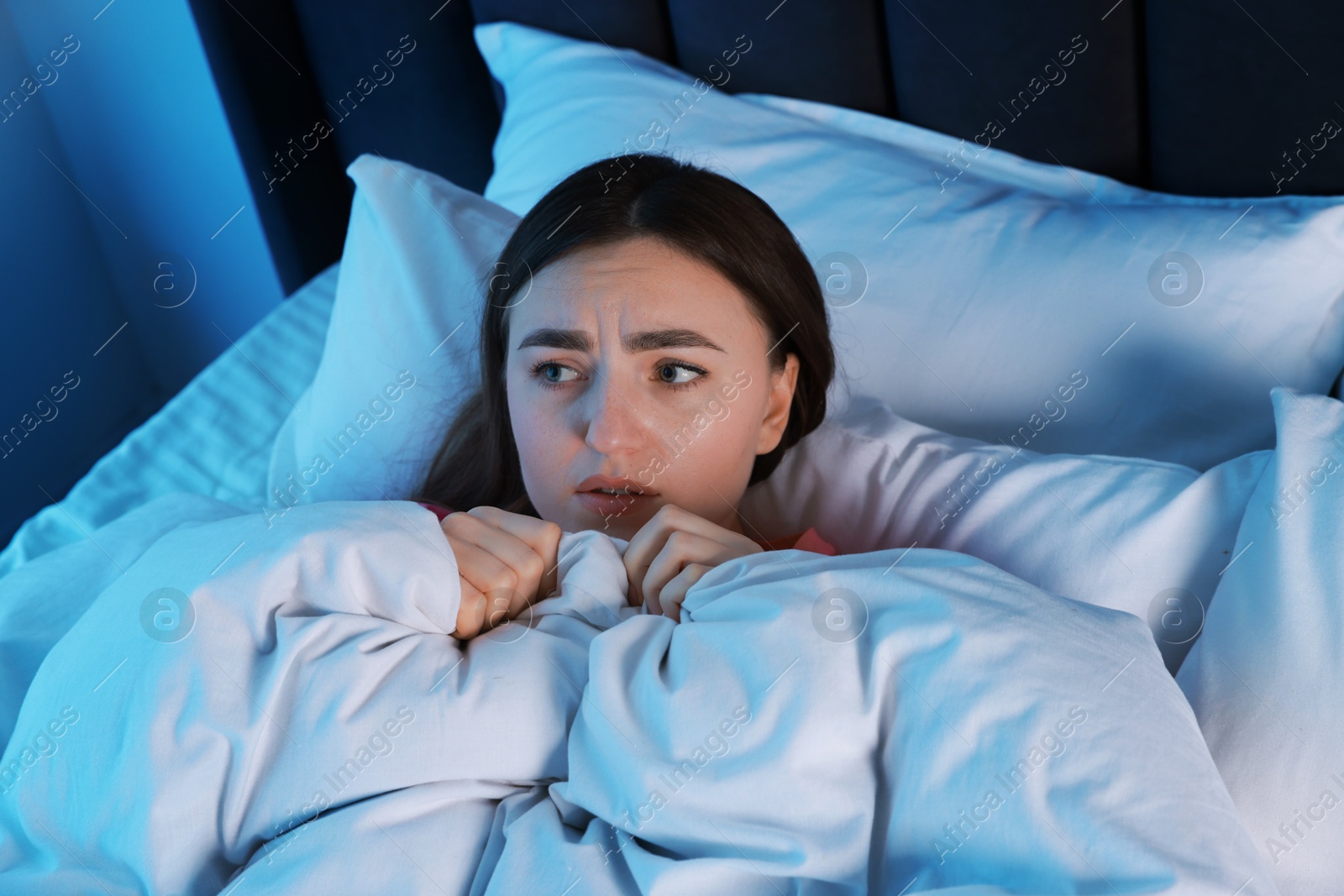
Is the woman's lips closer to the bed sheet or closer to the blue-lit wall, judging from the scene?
the bed sheet

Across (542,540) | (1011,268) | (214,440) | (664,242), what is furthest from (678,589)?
(214,440)

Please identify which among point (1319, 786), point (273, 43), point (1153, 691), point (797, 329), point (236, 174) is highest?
point (273, 43)

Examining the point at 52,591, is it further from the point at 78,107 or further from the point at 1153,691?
the point at 78,107

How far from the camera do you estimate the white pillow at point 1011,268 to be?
115cm

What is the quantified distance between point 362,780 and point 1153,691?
1.90 ft

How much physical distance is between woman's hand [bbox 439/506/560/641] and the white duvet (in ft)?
0.14

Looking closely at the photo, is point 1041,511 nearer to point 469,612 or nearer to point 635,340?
point 635,340

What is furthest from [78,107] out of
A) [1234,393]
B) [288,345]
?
[1234,393]

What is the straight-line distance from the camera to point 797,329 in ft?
3.93

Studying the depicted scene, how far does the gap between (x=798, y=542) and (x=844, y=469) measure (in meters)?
0.14

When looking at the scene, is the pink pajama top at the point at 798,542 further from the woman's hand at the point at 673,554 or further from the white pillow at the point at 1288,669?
the white pillow at the point at 1288,669

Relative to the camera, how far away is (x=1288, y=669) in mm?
819

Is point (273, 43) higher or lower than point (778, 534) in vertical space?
higher

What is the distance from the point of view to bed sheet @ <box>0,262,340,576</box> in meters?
1.54
